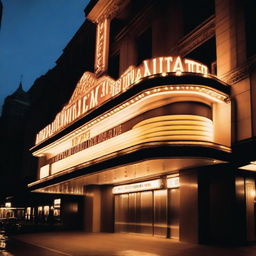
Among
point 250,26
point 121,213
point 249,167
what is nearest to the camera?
point 249,167

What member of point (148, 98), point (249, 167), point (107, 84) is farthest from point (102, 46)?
point (249, 167)

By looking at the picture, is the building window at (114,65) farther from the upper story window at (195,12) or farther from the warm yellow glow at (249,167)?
the warm yellow glow at (249,167)

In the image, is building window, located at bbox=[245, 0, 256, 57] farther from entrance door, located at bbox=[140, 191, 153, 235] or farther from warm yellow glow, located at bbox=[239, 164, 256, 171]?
entrance door, located at bbox=[140, 191, 153, 235]

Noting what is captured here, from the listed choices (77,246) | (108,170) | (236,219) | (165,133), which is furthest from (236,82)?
(77,246)

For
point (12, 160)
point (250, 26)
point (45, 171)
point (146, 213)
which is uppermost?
point (250, 26)

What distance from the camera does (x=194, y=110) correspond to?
14.7 m

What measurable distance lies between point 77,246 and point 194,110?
8.15 meters

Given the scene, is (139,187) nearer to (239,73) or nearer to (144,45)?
(239,73)

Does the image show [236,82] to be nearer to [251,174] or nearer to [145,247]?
[251,174]

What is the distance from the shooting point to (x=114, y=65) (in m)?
27.2

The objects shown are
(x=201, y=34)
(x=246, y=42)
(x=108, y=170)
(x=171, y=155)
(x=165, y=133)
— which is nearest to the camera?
(x=171, y=155)

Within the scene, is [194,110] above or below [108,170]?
above

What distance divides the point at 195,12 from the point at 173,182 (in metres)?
9.77

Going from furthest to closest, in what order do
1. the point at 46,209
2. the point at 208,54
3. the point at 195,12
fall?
the point at 46,209, the point at 195,12, the point at 208,54
